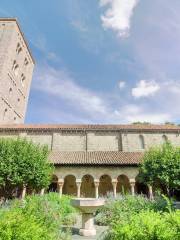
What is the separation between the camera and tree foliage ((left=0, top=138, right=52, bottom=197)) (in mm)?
15273

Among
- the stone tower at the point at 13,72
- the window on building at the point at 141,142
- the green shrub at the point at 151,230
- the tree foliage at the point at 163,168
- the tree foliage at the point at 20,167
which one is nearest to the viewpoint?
the green shrub at the point at 151,230

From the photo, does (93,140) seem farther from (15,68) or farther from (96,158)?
(15,68)

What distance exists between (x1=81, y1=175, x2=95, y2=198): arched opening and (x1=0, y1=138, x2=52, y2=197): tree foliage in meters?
5.91

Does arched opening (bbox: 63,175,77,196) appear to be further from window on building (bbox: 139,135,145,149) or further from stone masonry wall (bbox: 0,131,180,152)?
window on building (bbox: 139,135,145,149)

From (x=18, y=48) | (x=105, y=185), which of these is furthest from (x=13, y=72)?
(x=105, y=185)

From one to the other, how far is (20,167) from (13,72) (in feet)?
59.6

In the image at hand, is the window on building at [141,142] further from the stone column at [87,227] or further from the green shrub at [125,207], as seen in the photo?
the stone column at [87,227]

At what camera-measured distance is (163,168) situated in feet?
51.6

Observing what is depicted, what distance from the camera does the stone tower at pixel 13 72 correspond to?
87.8ft

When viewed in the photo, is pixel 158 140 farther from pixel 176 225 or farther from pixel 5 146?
pixel 176 225

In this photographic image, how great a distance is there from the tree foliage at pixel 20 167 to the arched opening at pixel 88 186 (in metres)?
5.91

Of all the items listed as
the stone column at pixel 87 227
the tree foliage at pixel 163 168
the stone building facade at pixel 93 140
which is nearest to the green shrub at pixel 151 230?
the stone column at pixel 87 227

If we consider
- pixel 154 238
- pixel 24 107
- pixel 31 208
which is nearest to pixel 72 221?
pixel 31 208

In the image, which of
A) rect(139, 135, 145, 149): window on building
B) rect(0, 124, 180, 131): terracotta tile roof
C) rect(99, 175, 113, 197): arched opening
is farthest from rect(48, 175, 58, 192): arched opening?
rect(139, 135, 145, 149): window on building
